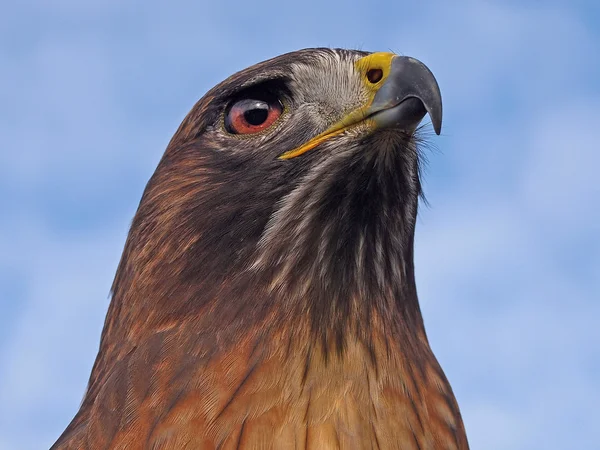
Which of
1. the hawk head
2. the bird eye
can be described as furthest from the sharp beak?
the bird eye

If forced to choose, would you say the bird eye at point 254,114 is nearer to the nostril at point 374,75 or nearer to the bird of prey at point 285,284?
the bird of prey at point 285,284

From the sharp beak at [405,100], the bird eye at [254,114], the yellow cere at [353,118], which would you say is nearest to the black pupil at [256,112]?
the bird eye at [254,114]

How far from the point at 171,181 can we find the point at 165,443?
1.45 metres

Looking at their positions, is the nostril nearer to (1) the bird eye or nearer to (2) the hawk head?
(2) the hawk head

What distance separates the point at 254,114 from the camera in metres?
4.26

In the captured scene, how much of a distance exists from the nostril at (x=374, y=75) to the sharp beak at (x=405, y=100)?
0.27 feet

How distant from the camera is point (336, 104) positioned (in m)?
4.09

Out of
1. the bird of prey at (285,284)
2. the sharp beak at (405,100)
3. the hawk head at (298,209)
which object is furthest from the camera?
the hawk head at (298,209)

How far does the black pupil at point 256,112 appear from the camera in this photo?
4.24 meters

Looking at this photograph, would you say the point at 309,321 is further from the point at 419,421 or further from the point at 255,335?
the point at 419,421

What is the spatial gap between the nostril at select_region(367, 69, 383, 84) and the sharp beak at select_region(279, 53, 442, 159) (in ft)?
0.27

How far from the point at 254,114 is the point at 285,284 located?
83 cm

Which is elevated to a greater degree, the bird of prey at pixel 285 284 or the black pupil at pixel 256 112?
the black pupil at pixel 256 112

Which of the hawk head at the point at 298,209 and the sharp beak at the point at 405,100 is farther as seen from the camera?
the hawk head at the point at 298,209
